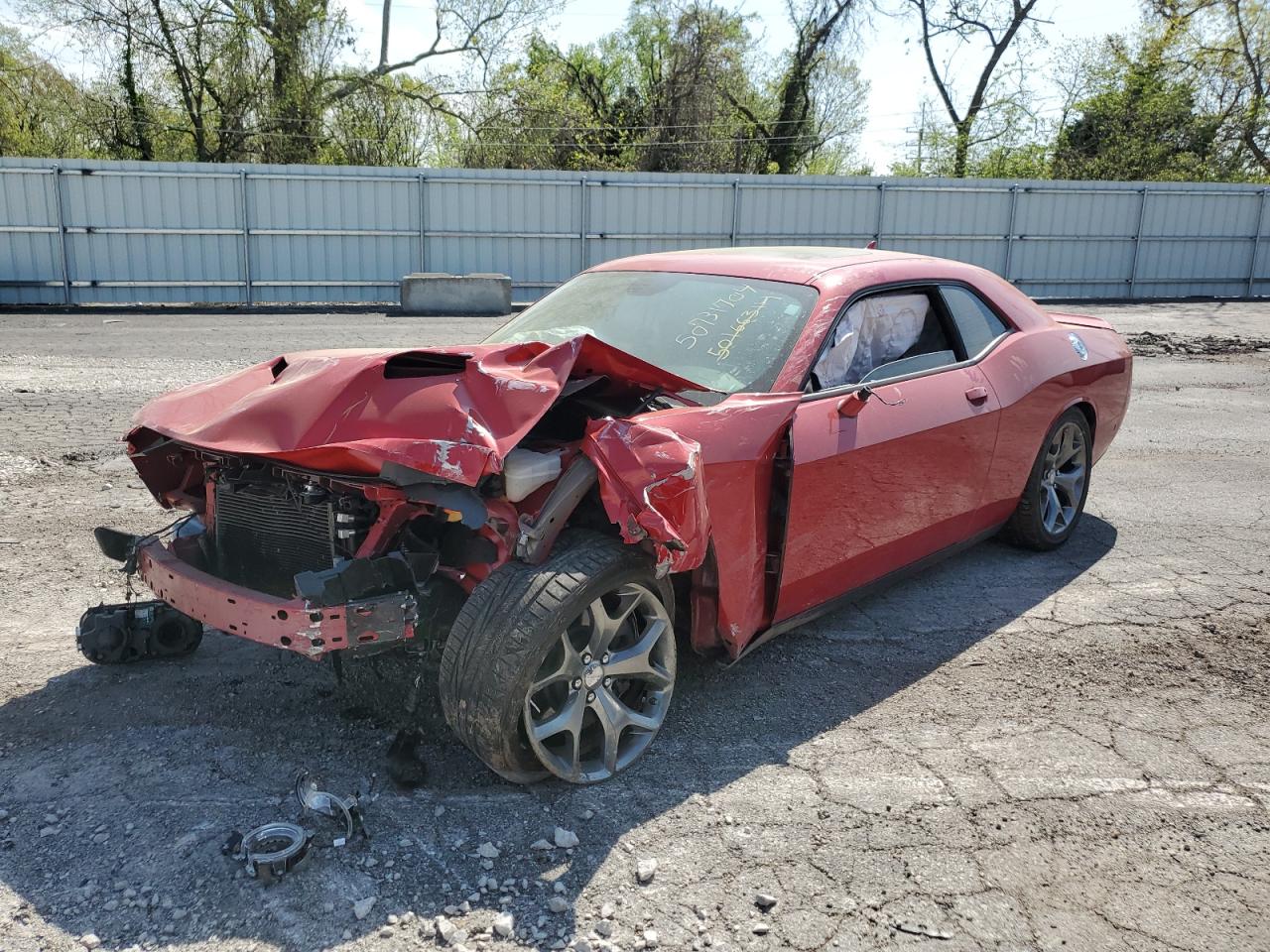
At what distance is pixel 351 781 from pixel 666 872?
1.02m

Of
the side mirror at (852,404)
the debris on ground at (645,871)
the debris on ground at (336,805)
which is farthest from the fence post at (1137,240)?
the debris on ground at (336,805)

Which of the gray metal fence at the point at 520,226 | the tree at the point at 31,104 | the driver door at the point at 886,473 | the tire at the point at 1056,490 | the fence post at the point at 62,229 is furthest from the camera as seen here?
the tree at the point at 31,104

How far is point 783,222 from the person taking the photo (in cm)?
2048

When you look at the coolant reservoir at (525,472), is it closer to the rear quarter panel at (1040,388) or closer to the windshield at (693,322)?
the windshield at (693,322)

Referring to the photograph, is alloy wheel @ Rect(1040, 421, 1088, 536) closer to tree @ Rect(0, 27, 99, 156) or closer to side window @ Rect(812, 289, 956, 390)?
side window @ Rect(812, 289, 956, 390)

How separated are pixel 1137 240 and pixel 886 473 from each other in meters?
21.7

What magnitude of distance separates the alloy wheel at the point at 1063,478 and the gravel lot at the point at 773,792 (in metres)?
0.32

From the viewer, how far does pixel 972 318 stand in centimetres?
468

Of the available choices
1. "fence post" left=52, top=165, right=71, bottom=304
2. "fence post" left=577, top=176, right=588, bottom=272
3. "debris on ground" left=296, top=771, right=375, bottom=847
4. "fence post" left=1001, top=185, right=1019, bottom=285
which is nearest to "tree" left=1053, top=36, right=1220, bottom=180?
"fence post" left=1001, top=185, right=1019, bottom=285

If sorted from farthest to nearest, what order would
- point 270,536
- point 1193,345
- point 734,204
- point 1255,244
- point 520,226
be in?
point 1255,244
point 734,204
point 520,226
point 1193,345
point 270,536

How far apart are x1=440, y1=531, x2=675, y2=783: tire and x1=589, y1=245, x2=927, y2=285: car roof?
1.61 metres

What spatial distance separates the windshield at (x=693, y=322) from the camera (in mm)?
3678

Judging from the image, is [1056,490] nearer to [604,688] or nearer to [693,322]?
[693,322]

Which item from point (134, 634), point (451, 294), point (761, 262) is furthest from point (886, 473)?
point (451, 294)
